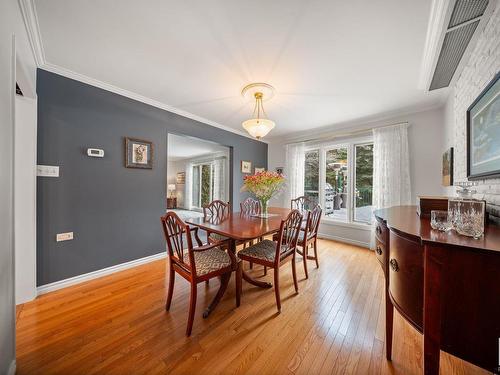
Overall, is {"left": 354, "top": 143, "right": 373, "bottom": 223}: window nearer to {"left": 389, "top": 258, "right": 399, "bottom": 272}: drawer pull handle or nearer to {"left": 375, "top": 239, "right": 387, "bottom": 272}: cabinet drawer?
{"left": 375, "top": 239, "right": 387, "bottom": 272}: cabinet drawer

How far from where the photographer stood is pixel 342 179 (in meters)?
4.03

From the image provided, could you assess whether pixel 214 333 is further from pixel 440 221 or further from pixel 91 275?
pixel 91 275

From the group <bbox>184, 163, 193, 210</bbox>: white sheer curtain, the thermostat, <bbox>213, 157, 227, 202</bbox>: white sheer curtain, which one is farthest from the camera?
<bbox>184, 163, 193, 210</bbox>: white sheer curtain

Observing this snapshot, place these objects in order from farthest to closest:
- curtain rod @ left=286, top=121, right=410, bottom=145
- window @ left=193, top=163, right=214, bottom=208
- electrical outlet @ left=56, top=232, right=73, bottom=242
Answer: window @ left=193, top=163, right=214, bottom=208, curtain rod @ left=286, top=121, right=410, bottom=145, electrical outlet @ left=56, top=232, right=73, bottom=242

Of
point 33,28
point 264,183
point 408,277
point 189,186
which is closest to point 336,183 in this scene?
point 264,183

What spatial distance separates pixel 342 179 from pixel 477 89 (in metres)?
2.55

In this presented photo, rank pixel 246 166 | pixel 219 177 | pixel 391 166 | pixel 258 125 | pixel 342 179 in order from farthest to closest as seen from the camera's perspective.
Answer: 1. pixel 219 177
2. pixel 246 166
3. pixel 342 179
4. pixel 391 166
5. pixel 258 125

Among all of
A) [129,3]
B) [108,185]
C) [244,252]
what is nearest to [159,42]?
[129,3]

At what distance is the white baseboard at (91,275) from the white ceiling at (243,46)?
2.33 meters

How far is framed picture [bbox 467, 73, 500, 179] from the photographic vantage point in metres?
1.19

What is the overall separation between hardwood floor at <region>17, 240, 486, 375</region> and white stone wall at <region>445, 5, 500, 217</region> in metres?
1.18

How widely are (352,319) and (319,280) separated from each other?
0.68m

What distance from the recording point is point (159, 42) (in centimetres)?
170

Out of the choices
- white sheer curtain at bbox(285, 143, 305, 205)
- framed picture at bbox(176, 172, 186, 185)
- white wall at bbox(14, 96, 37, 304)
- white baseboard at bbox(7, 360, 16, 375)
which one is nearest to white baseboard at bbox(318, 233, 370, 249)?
white sheer curtain at bbox(285, 143, 305, 205)
